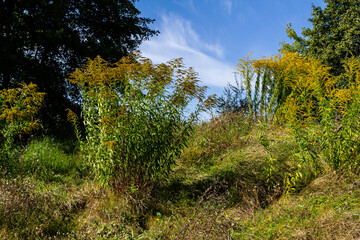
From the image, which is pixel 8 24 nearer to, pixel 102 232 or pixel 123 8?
pixel 123 8

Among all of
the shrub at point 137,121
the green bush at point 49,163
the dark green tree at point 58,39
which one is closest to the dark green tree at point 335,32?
the dark green tree at point 58,39

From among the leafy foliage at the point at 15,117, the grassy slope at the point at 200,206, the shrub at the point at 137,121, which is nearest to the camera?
the grassy slope at the point at 200,206

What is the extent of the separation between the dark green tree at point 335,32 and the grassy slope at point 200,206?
11248 mm

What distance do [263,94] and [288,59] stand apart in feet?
3.76

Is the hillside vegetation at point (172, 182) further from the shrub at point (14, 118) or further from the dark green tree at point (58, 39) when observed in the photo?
the dark green tree at point (58, 39)

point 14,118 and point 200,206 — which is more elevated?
point 14,118

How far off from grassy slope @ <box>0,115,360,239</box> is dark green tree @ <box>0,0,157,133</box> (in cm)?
509

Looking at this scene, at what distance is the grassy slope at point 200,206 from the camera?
8.91ft

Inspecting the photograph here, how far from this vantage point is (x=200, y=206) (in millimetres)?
3686

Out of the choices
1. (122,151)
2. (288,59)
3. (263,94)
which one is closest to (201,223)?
(122,151)

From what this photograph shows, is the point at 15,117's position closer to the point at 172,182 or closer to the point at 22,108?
the point at 22,108

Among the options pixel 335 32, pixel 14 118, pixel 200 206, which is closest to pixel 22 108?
pixel 14 118

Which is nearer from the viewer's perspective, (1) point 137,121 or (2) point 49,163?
(1) point 137,121

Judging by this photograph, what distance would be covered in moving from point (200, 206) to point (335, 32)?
48.1ft
